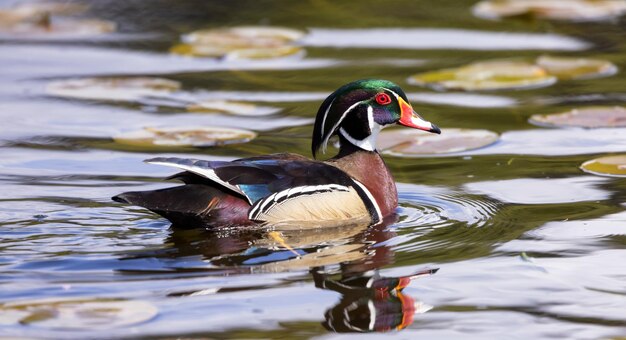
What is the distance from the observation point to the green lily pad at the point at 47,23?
46.8 ft

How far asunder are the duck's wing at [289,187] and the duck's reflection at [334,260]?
0.42 ft

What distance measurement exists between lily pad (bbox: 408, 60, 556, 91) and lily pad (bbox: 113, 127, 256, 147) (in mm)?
2267

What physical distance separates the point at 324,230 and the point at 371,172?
771mm

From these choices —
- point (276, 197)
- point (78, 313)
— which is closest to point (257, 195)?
point (276, 197)

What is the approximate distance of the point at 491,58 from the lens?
41.5 feet

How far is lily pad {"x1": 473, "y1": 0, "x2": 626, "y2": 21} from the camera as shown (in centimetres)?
1441

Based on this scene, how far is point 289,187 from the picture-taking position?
783 cm

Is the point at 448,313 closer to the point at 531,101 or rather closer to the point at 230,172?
the point at 230,172

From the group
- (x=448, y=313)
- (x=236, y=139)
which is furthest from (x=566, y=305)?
(x=236, y=139)

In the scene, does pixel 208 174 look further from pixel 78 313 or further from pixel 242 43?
pixel 242 43

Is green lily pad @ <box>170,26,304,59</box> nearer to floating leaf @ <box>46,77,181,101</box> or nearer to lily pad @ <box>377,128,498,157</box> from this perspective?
floating leaf @ <box>46,77,181,101</box>

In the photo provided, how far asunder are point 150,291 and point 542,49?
7.73 meters

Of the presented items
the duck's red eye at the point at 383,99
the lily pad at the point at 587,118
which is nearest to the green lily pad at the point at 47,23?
the lily pad at the point at 587,118

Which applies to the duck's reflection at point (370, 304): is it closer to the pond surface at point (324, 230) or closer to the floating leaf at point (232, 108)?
the pond surface at point (324, 230)
